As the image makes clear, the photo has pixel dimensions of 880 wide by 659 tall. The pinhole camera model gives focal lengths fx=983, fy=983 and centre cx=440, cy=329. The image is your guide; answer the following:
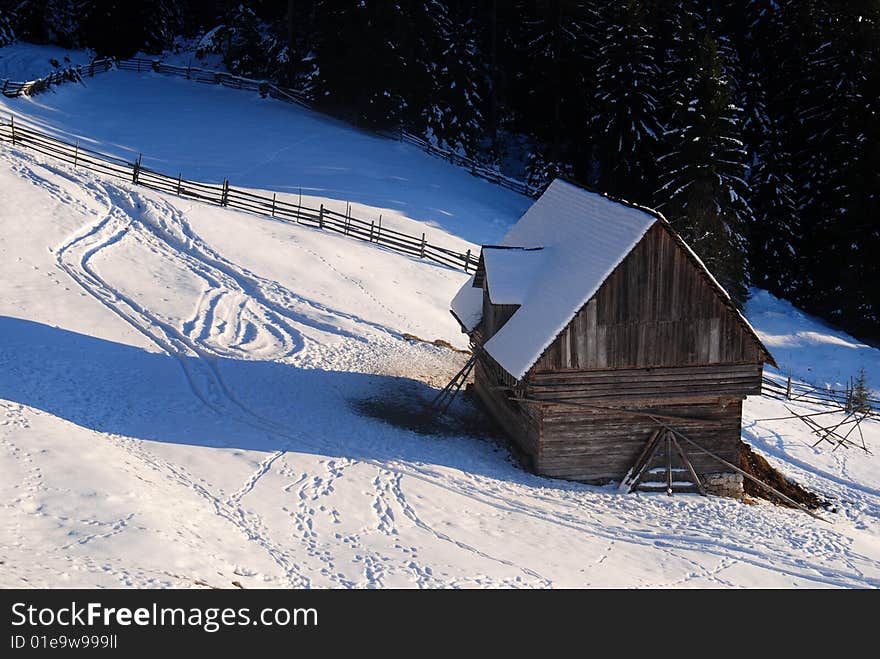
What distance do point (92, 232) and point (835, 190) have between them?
32.6 meters

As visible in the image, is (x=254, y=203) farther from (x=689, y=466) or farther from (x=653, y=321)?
(x=689, y=466)

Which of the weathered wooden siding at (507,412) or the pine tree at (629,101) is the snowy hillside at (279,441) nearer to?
the weathered wooden siding at (507,412)

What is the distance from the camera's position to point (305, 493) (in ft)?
66.5

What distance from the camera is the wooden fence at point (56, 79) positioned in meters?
49.6

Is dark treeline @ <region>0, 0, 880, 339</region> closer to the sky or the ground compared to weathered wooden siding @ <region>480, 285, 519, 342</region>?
closer to the sky

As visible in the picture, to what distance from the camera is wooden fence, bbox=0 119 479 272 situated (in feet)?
129

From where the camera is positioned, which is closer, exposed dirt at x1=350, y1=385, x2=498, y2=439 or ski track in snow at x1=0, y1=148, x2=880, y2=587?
ski track in snow at x1=0, y1=148, x2=880, y2=587

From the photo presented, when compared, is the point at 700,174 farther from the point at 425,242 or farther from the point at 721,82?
the point at 425,242

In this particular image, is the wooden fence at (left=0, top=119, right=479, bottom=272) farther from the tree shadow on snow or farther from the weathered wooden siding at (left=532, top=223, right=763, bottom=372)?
the weathered wooden siding at (left=532, top=223, right=763, bottom=372)

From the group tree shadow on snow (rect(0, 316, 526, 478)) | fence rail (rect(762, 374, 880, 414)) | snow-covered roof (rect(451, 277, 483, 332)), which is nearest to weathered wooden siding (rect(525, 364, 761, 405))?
tree shadow on snow (rect(0, 316, 526, 478))

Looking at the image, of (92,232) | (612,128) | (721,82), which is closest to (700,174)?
(721,82)

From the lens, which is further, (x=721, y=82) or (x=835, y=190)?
(x=835, y=190)

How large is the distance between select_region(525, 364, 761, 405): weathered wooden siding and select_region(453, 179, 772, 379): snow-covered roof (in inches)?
33.2

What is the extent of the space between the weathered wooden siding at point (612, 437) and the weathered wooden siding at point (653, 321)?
1.27 metres
